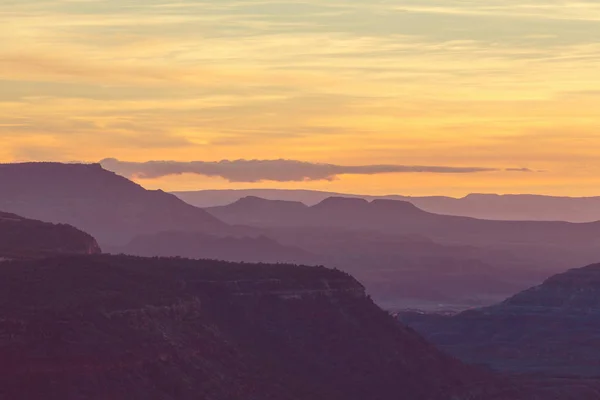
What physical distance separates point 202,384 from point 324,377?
25.9 m

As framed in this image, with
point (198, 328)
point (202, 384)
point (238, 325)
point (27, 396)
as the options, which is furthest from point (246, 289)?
point (27, 396)

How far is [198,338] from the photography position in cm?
17175

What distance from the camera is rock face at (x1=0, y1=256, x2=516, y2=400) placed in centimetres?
15062

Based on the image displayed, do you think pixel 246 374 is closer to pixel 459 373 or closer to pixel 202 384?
pixel 202 384

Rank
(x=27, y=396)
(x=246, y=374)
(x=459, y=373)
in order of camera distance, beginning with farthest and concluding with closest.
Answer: (x=459, y=373)
(x=246, y=374)
(x=27, y=396)

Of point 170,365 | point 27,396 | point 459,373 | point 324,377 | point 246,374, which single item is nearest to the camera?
point 27,396

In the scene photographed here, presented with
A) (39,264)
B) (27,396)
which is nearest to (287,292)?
(39,264)

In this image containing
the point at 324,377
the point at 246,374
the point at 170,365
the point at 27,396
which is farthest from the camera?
the point at 324,377

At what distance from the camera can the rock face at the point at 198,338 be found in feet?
494

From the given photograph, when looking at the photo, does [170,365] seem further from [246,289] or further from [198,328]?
[246,289]

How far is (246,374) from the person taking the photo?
172 meters

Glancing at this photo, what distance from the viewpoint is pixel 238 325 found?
18775cm

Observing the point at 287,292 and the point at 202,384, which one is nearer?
the point at 202,384

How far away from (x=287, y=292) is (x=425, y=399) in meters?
17.9
